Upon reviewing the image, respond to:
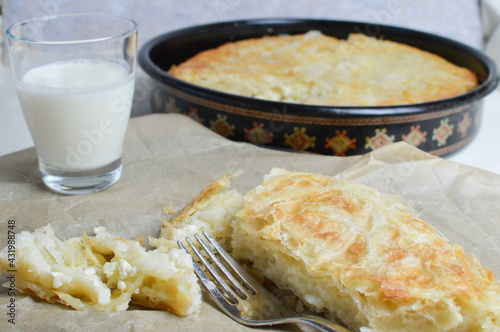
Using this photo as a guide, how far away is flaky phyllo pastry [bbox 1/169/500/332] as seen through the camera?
1.45 meters

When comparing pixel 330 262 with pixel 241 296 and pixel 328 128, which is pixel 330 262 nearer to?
pixel 241 296

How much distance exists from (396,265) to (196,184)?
1.00 metres

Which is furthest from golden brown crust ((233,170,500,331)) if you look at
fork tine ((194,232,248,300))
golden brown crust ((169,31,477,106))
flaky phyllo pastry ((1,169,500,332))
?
golden brown crust ((169,31,477,106))

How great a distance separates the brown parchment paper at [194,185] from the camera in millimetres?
1938

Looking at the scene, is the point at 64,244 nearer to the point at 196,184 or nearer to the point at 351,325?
the point at 196,184

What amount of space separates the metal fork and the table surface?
5.27 feet

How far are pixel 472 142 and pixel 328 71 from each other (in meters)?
0.87

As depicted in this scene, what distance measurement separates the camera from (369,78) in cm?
317

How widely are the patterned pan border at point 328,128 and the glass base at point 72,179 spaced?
679 mm

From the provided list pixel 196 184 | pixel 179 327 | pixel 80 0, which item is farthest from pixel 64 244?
pixel 80 0

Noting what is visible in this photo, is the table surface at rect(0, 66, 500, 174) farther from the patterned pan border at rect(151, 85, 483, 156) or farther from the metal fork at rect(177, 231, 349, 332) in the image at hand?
the metal fork at rect(177, 231, 349, 332)

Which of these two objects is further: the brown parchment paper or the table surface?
the table surface

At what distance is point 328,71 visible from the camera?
125 inches

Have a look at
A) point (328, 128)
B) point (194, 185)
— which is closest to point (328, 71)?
point (328, 128)
